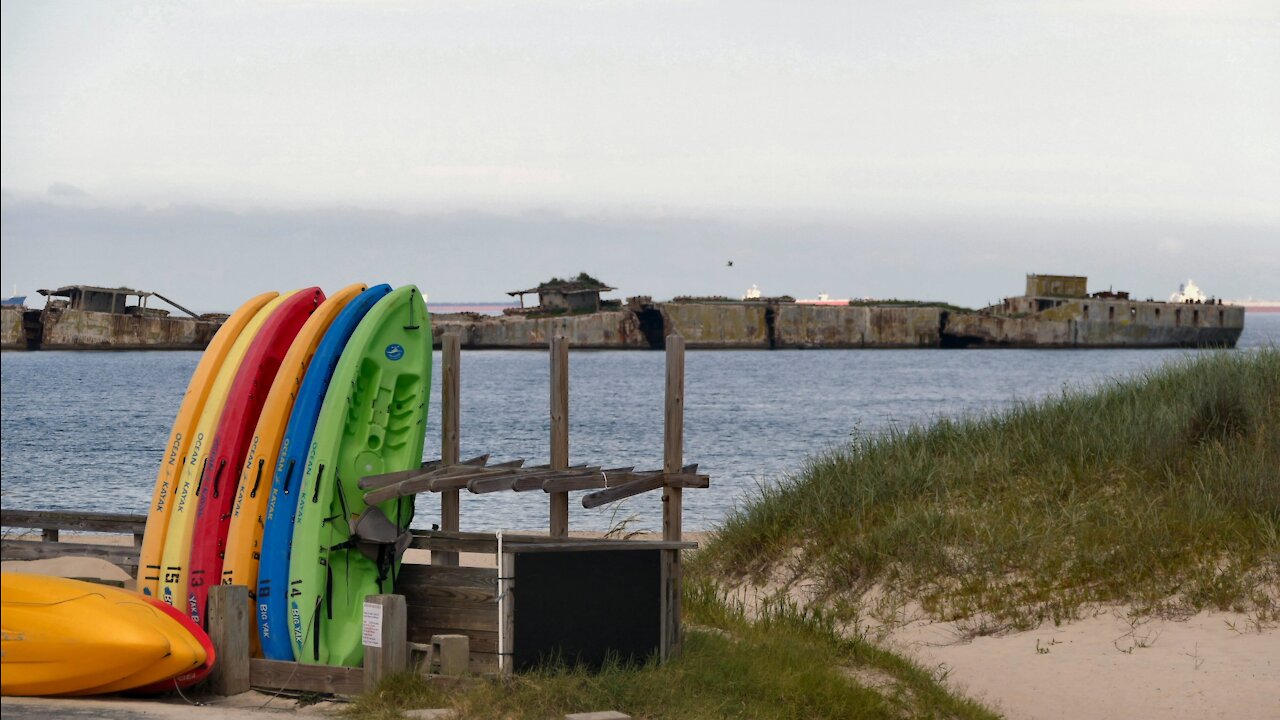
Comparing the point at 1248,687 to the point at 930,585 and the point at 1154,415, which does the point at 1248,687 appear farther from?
the point at 1154,415

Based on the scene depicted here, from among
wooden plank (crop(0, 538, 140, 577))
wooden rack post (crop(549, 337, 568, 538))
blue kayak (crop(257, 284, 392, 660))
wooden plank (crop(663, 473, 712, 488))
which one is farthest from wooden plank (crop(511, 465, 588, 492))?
wooden plank (crop(0, 538, 140, 577))

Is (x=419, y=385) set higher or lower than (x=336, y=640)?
higher

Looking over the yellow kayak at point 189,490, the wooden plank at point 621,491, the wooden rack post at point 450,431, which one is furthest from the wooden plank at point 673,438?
the yellow kayak at point 189,490

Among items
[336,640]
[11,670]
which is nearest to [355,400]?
[336,640]

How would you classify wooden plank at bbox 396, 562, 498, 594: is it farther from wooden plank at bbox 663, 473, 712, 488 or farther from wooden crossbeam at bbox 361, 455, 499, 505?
wooden plank at bbox 663, 473, 712, 488

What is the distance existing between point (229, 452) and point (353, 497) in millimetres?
904

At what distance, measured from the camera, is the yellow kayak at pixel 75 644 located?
23.4 feet

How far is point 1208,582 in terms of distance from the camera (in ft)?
37.1

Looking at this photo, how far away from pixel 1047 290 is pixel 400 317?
104491 millimetres

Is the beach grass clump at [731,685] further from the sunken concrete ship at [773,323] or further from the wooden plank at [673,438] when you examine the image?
the sunken concrete ship at [773,323]

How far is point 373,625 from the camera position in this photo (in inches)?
305

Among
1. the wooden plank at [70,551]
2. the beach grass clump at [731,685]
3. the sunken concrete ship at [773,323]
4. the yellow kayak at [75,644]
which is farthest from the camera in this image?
the sunken concrete ship at [773,323]

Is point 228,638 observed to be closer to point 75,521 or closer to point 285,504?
point 285,504

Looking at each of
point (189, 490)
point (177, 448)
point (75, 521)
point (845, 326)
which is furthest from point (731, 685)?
point (845, 326)
